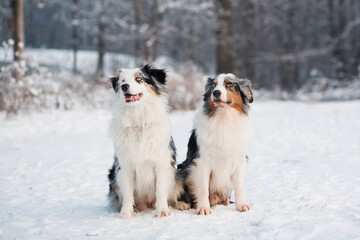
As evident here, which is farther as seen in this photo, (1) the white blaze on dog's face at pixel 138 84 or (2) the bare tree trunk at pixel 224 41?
(2) the bare tree trunk at pixel 224 41

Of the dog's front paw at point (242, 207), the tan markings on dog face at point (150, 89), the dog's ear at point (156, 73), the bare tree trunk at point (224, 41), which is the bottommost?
the dog's front paw at point (242, 207)

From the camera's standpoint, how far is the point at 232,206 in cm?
369

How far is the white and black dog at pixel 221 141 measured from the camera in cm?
338

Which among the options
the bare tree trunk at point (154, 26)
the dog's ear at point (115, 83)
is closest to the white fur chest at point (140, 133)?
the dog's ear at point (115, 83)

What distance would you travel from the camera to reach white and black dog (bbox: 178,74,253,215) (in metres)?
3.38

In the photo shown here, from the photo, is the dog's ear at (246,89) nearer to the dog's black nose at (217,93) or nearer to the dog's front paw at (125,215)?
the dog's black nose at (217,93)

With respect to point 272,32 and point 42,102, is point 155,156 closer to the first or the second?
point 42,102

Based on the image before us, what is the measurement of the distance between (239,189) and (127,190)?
3.89 ft

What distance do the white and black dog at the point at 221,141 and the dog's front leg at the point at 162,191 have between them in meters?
0.33

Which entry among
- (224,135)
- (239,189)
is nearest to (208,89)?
(224,135)

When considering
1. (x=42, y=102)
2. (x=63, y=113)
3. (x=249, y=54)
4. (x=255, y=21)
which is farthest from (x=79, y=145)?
(x=255, y=21)

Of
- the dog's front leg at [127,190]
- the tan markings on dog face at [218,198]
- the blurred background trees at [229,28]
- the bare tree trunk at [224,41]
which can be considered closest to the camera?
the dog's front leg at [127,190]

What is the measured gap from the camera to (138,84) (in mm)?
3367

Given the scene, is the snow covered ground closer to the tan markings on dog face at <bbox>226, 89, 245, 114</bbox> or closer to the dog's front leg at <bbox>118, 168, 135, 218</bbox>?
the dog's front leg at <bbox>118, 168, 135, 218</bbox>
